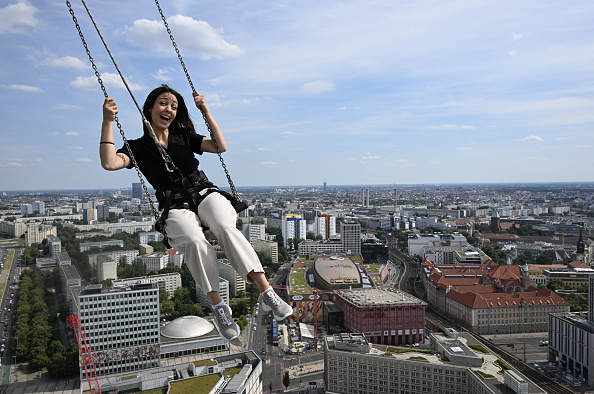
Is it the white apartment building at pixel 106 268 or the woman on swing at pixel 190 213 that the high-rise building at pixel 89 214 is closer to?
the white apartment building at pixel 106 268

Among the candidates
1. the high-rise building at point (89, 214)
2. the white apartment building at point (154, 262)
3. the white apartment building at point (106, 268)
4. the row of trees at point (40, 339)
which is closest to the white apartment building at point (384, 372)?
the row of trees at point (40, 339)

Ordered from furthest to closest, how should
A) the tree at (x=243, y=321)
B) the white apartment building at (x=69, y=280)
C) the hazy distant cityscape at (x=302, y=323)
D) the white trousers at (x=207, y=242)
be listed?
1. the tree at (x=243, y=321)
2. the white apartment building at (x=69, y=280)
3. the hazy distant cityscape at (x=302, y=323)
4. the white trousers at (x=207, y=242)

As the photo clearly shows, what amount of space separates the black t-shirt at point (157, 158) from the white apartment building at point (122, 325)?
10.5 m

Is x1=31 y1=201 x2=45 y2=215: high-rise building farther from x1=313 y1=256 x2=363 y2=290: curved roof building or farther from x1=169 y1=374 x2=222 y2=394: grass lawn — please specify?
x1=169 y1=374 x2=222 y2=394: grass lawn

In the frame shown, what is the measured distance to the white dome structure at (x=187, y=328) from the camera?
43.1 feet

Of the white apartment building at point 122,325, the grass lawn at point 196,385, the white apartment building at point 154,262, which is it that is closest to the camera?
the grass lawn at point 196,385

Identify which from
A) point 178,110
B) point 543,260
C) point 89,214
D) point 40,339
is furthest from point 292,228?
point 178,110

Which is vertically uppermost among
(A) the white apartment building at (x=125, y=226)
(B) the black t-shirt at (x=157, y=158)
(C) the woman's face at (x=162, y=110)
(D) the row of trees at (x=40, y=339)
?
(C) the woman's face at (x=162, y=110)

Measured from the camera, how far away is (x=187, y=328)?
13328 millimetres

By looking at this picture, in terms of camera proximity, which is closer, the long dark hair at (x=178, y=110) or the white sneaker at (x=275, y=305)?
the white sneaker at (x=275, y=305)

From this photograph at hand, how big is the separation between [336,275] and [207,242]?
1664 centimetres

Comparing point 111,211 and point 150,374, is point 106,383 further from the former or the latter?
point 111,211

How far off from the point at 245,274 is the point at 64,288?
1577 cm

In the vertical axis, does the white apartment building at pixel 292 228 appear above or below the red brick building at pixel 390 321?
above
